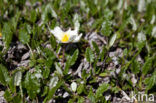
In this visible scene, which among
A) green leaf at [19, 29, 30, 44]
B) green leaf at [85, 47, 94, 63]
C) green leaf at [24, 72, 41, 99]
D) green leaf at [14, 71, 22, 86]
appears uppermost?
green leaf at [19, 29, 30, 44]

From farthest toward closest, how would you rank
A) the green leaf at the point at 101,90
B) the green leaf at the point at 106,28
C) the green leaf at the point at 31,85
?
the green leaf at the point at 106,28, the green leaf at the point at 101,90, the green leaf at the point at 31,85

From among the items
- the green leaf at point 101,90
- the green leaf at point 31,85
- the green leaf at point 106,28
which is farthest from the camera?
the green leaf at point 106,28

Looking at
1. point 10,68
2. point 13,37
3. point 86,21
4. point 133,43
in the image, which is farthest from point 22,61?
point 133,43

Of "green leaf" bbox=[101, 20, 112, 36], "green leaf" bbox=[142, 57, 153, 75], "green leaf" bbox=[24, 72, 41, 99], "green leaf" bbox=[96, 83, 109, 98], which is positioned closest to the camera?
"green leaf" bbox=[24, 72, 41, 99]

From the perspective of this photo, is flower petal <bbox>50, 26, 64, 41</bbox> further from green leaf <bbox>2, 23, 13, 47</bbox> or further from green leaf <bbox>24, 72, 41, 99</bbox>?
green leaf <bbox>24, 72, 41, 99</bbox>

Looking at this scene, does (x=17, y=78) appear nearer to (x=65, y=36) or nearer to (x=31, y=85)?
(x=31, y=85)

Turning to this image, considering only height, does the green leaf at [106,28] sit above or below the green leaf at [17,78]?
above

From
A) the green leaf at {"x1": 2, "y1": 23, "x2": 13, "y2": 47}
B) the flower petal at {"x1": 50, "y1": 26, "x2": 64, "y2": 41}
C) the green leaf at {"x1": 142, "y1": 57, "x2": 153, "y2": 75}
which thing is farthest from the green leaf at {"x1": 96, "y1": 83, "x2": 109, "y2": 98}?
the green leaf at {"x1": 2, "y1": 23, "x2": 13, "y2": 47}

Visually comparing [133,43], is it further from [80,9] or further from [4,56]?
[4,56]

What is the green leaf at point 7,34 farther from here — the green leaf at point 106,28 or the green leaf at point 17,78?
the green leaf at point 106,28

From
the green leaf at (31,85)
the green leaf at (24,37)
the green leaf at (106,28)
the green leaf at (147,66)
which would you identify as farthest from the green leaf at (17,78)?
the green leaf at (147,66)

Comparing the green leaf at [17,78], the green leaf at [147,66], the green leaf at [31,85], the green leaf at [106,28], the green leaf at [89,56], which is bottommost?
the green leaf at [31,85]
